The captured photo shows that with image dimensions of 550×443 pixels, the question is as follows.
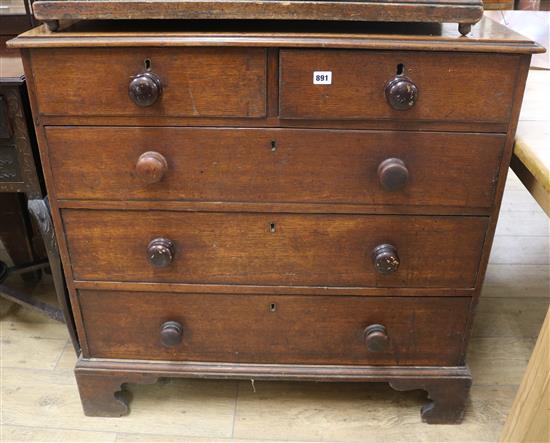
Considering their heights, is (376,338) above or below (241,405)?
above

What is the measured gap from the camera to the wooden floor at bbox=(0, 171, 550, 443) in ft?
4.75

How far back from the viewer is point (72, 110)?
1.10 meters

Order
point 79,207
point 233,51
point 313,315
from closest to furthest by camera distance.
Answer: point 233,51 < point 79,207 < point 313,315

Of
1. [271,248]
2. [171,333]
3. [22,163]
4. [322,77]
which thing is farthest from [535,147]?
[22,163]

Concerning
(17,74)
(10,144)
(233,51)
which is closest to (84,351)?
(10,144)

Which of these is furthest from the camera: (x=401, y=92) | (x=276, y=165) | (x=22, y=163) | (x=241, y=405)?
(x=241, y=405)

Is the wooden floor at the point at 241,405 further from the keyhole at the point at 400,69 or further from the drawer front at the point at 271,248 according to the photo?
the keyhole at the point at 400,69

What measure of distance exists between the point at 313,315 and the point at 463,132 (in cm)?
52

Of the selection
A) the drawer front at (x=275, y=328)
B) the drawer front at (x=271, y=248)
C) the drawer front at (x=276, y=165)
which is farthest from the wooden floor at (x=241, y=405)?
the drawer front at (x=276, y=165)

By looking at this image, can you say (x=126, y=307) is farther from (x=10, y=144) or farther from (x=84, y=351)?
(x=10, y=144)

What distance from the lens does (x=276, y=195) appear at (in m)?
1.18

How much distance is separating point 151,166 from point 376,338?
2.04 ft

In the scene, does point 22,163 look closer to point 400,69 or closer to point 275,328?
point 275,328

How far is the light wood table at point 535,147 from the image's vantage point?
1071 millimetres
